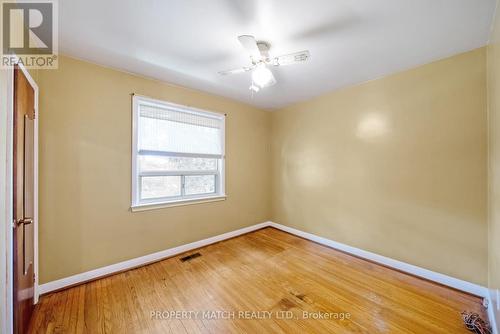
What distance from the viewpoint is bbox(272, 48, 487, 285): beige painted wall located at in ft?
6.33

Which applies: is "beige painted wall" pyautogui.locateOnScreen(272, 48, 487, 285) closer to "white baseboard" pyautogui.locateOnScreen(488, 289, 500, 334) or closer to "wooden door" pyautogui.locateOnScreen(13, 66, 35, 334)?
"white baseboard" pyautogui.locateOnScreen(488, 289, 500, 334)

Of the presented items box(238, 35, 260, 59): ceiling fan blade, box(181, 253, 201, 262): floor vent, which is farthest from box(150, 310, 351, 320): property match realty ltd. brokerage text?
box(238, 35, 260, 59): ceiling fan blade

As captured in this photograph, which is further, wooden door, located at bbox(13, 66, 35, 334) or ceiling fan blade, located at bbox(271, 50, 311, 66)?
ceiling fan blade, located at bbox(271, 50, 311, 66)

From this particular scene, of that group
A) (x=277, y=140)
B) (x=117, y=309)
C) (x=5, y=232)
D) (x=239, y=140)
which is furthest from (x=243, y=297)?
(x=277, y=140)

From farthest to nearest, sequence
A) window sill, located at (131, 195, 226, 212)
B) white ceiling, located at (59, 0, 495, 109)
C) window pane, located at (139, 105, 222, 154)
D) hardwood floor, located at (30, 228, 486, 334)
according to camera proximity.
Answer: window pane, located at (139, 105, 222, 154), window sill, located at (131, 195, 226, 212), hardwood floor, located at (30, 228, 486, 334), white ceiling, located at (59, 0, 495, 109)

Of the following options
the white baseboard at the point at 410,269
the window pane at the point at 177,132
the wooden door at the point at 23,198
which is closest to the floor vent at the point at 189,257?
the wooden door at the point at 23,198

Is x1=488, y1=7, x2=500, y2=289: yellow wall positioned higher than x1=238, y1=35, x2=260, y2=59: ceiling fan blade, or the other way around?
x1=238, y1=35, x2=260, y2=59: ceiling fan blade

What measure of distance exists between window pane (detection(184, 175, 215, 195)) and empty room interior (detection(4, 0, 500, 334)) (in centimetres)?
3

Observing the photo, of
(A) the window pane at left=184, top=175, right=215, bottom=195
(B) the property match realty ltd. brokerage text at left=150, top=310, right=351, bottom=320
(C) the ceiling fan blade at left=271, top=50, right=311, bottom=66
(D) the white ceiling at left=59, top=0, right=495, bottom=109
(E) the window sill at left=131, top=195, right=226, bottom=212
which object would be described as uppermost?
(D) the white ceiling at left=59, top=0, right=495, bottom=109

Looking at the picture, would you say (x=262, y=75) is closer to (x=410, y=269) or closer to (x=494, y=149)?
(x=494, y=149)

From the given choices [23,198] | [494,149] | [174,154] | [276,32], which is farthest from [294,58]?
[23,198]

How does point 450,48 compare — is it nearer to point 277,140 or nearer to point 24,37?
point 277,140

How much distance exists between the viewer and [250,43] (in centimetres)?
159

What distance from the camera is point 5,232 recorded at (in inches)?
46.7
